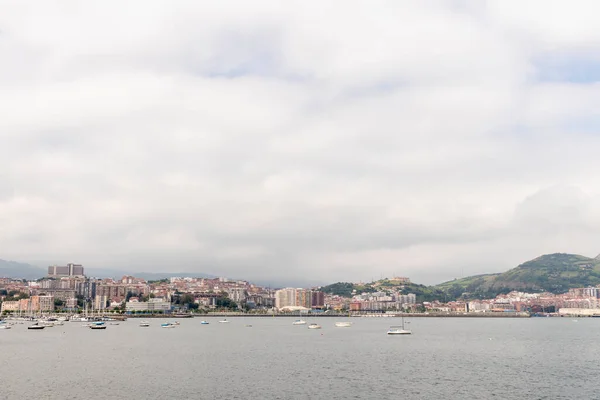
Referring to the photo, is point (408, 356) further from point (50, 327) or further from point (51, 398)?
point (50, 327)

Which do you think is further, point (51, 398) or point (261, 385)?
point (261, 385)

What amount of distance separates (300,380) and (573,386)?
69.1ft

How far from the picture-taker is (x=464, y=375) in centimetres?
5081

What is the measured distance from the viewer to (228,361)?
6141cm

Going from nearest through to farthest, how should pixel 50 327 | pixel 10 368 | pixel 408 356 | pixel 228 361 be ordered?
1. pixel 10 368
2. pixel 228 361
3. pixel 408 356
4. pixel 50 327

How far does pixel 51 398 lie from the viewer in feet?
128

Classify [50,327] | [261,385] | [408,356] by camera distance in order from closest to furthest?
[261,385], [408,356], [50,327]

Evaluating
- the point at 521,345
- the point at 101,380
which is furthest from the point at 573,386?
the point at 521,345

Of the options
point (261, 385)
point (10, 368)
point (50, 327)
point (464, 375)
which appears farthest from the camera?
point (50, 327)

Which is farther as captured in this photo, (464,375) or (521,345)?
(521,345)

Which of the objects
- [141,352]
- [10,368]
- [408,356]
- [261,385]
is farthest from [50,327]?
[261,385]

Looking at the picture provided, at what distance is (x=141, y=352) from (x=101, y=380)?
81.4ft

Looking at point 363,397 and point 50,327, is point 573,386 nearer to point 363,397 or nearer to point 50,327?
point 363,397

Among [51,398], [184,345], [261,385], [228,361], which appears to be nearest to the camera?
[51,398]
